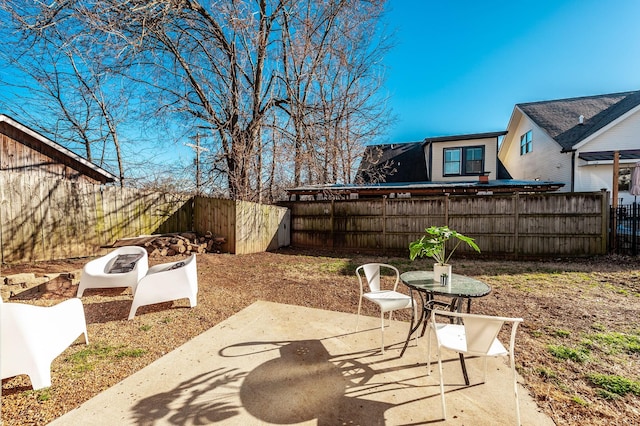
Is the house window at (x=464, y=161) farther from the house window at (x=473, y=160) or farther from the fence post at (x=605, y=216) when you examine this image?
the fence post at (x=605, y=216)

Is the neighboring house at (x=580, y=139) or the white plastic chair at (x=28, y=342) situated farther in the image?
the neighboring house at (x=580, y=139)

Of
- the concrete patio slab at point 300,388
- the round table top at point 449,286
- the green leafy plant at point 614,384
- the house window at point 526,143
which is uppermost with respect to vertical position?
the house window at point 526,143

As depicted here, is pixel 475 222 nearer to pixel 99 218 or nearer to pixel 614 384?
pixel 614 384

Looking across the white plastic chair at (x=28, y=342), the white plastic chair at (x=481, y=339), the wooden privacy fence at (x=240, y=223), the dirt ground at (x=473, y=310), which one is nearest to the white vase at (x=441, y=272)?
the white plastic chair at (x=481, y=339)

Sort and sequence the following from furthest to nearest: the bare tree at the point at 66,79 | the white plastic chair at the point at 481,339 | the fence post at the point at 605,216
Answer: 1. the fence post at the point at 605,216
2. the bare tree at the point at 66,79
3. the white plastic chair at the point at 481,339

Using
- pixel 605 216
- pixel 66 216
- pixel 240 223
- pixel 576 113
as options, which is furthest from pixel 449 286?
pixel 576 113

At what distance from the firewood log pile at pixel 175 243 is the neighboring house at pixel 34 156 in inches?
178

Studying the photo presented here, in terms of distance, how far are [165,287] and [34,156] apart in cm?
978

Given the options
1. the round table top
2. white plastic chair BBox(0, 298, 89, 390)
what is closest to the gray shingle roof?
the round table top

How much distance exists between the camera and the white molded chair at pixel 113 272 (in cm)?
388

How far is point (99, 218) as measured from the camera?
702 cm

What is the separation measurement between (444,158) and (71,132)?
17.4 m

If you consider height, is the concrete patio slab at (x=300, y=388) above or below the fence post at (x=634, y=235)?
below

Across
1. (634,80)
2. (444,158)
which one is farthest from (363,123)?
(634,80)
